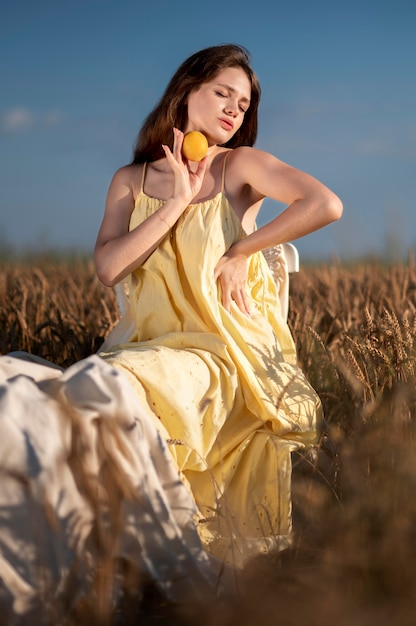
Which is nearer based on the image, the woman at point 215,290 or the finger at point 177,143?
the woman at point 215,290

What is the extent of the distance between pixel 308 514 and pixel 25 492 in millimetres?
600

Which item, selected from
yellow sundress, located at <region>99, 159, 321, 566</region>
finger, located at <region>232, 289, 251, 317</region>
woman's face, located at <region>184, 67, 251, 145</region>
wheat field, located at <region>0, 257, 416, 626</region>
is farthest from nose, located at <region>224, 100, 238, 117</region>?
wheat field, located at <region>0, 257, 416, 626</region>

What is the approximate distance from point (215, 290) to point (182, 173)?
0.39m

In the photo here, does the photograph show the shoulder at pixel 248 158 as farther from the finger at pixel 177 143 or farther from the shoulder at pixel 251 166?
the finger at pixel 177 143

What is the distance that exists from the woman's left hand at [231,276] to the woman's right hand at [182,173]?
0.76 ft

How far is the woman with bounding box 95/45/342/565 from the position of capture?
241 cm

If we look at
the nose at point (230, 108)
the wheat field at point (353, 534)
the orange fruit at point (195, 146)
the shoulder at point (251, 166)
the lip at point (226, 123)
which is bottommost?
the wheat field at point (353, 534)

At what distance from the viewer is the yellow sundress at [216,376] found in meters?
2.32

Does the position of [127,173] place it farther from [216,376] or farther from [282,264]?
[216,376]

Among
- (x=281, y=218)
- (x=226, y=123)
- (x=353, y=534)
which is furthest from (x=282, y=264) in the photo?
(x=353, y=534)

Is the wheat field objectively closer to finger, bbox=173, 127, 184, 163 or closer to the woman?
the woman

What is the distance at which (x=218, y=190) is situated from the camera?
2.88 metres

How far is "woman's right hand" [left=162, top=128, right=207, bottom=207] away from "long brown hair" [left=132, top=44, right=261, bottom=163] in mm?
128

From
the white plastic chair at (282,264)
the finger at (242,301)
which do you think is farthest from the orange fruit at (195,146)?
the white plastic chair at (282,264)
